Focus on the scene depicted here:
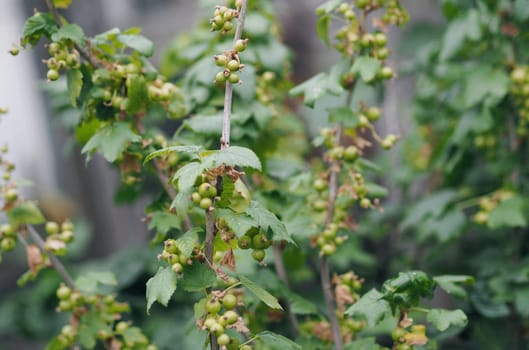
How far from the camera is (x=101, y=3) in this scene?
12.9ft

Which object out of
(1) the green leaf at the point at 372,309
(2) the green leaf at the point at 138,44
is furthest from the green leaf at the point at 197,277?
(2) the green leaf at the point at 138,44

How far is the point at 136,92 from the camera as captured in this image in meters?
1.45

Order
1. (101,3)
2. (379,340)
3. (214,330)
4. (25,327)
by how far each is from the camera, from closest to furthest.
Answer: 1. (214,330)
2. (379,340)
3. (25,327)
4. (101,3)

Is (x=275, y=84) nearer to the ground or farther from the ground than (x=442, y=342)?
farther from the ground

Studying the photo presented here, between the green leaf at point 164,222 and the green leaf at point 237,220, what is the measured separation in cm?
30

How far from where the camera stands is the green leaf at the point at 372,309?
1298mm

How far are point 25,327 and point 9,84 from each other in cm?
220

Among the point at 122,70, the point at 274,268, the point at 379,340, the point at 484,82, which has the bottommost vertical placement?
the point at 379,340

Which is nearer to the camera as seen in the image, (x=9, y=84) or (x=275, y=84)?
(x=275, y=84)

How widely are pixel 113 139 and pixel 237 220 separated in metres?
0.43

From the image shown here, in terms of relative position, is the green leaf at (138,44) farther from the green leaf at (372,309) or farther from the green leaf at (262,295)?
the green leaf at (372,309)

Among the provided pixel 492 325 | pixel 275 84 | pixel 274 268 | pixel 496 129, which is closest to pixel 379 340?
pixel 492 325

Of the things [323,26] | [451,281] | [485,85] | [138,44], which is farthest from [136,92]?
[485,85]

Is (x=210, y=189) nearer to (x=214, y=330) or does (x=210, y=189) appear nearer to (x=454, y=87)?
(x=214, y=330)
